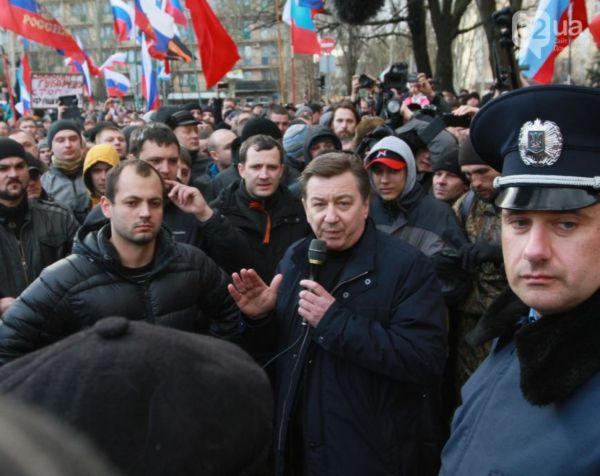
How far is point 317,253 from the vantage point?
267 cm

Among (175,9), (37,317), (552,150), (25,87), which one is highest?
(175,9)

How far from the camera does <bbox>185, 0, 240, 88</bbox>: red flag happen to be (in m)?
8.47

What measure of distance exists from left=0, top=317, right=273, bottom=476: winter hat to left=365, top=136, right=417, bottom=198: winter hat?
3.01m

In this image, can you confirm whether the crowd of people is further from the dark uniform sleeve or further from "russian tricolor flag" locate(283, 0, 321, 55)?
"russian tricolor flag" locate(283, 0, 321, 55)

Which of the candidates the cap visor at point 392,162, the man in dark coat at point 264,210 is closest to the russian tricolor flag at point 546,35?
the cap visor at point 392,162

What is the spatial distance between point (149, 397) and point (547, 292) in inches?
39.1

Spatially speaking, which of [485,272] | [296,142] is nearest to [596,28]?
[296,142]

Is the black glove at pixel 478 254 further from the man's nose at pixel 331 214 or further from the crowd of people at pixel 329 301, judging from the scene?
the man's nose at pixel 331 214

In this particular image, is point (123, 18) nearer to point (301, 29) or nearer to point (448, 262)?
point (301, 29)

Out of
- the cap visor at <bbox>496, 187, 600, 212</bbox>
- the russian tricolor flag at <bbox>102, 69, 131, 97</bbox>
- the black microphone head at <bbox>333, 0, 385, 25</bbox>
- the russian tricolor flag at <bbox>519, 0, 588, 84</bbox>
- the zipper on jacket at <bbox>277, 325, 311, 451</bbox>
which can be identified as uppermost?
the black microphone head at <bbox>333, 0, 385, 25</bbox>

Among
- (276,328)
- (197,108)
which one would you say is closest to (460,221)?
(276,328)

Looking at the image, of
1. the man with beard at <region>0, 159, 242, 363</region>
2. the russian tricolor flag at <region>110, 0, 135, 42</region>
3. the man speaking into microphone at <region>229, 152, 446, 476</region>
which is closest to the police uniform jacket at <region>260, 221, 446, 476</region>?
the man speaking into microphone at <region>229, 152, 446, 476</region>

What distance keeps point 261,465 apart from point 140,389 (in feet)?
0.85

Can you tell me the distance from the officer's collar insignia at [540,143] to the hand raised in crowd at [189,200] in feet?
7.60
